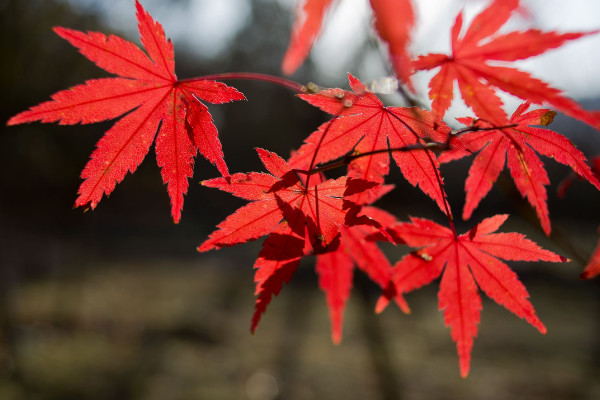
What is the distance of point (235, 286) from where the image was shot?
6.94 m

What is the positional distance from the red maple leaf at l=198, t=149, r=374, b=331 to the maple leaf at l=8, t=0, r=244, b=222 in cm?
6

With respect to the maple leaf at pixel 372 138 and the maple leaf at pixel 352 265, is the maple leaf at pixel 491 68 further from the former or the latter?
the maple leaf at pixel 352 265

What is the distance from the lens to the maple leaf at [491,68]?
0.42 m

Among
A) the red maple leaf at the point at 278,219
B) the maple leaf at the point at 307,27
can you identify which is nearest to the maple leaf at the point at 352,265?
the red maple leaf at the point at 278,219

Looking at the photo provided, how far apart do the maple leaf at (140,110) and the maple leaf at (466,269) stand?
1.15 ft

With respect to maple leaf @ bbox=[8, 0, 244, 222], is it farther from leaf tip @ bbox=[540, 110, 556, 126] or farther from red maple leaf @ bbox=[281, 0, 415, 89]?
leaf tip @ bbox=[540, 110, 556, 126]

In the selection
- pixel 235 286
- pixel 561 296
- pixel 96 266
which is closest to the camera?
pixel 561 296

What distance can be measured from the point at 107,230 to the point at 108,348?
5.36 m

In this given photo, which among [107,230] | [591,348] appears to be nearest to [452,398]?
[591,348]

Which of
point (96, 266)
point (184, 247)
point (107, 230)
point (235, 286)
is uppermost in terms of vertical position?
point (107, 230)

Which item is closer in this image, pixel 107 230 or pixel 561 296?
pixel 561 296

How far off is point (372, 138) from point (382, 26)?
0.27 metres

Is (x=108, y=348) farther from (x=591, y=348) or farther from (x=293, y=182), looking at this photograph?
(x=591, y=348)

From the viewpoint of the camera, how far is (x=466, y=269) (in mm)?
720
